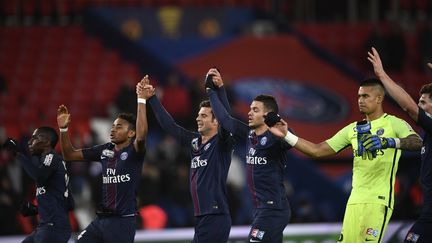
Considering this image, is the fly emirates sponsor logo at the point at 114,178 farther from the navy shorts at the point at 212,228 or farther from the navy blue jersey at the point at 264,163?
Answer: the navy blue jersey at the point at 264,163

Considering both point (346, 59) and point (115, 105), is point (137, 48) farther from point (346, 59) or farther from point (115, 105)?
point (346, 59)

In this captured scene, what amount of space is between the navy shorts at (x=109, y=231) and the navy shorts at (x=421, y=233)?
10.2 feet

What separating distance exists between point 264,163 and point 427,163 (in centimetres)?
177

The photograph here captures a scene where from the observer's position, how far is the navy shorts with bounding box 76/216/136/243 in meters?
10.2

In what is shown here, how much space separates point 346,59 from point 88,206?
410 inches

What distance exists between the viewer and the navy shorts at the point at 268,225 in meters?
9.74

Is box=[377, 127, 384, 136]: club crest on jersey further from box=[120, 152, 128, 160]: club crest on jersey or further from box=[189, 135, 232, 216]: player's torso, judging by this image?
box=[120, 152, 128, 160]: club crest on jersey

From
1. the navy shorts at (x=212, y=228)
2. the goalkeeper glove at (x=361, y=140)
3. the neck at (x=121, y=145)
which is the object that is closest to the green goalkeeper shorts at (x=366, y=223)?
the goalkeeper glove at (x=361, y=140)

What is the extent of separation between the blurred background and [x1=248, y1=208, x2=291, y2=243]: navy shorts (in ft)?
21.1

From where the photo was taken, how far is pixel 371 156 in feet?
31.0

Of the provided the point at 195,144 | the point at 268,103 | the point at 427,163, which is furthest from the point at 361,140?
the point at 195,144

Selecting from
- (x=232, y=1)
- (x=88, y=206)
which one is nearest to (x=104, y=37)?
(x=232, y=1)

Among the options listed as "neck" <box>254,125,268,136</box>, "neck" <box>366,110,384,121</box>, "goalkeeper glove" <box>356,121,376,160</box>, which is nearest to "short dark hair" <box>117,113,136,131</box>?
"neck" <box>254,125,268,136</box>

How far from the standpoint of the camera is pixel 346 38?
2544cm
